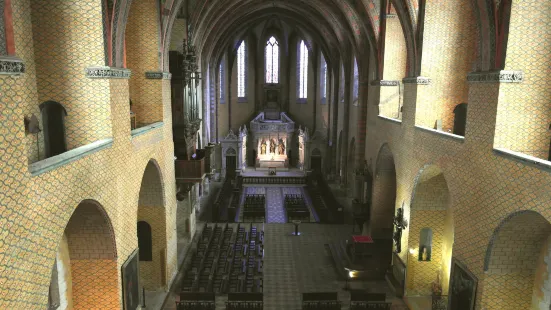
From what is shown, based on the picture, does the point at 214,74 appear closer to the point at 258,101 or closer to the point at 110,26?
the point at 258,101

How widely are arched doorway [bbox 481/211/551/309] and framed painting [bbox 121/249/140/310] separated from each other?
774cm

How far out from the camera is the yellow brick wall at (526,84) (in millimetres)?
8344

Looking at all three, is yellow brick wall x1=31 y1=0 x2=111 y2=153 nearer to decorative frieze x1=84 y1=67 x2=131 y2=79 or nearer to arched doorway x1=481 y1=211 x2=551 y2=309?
decorative frieze x1=84 y1=67 x2=131 y2=79

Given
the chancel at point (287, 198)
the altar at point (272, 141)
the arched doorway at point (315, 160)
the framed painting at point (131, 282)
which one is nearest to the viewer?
the chancel at point (287, 198)

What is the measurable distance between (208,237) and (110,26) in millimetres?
12112

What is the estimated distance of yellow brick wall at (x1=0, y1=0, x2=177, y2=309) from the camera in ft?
17.8

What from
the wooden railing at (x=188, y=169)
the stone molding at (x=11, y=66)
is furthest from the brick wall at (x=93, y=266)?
the wooden railing at (x=188, y=169)

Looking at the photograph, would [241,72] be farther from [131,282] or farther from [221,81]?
[131,282]

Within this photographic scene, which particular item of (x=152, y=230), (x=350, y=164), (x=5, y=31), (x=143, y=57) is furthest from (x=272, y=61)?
(x=5, y=31)

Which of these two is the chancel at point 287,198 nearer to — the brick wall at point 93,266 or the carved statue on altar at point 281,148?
the brick wall at point 93,266

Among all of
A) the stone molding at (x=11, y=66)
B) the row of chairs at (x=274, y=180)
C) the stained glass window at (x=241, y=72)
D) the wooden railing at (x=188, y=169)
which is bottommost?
the row of chairs at (x=274, y=180)

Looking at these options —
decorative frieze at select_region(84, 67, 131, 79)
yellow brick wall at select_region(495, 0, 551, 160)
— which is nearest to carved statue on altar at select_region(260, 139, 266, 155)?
decorative frieze at select_region(84, 67, 131, 79)

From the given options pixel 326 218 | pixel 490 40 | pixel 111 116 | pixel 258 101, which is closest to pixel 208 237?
pixel 326 218

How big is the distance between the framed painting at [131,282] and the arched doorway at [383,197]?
11.0m
